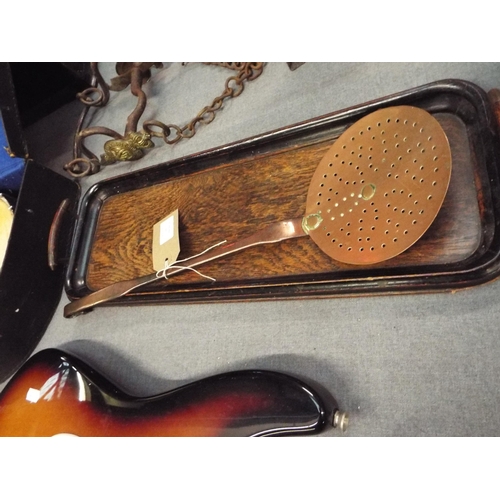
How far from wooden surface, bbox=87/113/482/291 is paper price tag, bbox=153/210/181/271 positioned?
2 cm

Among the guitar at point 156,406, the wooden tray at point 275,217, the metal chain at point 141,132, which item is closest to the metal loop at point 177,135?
the metal chain at point 141,132

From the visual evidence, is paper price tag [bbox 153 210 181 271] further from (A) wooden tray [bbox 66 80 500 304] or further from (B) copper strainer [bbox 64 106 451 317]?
(B) copper strainer [bbox 64 106 451 317]

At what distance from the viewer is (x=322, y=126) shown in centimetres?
68

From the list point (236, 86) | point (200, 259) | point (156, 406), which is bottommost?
point (156, 406)

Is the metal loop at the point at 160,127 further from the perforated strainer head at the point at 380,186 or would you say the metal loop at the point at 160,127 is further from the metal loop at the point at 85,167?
the perforated strainer head at the point at 380,186

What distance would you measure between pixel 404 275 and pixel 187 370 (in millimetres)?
384

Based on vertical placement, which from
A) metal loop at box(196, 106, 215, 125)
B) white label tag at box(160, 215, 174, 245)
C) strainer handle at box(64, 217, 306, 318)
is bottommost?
strainer handle at box(64, 217, 306, 318)

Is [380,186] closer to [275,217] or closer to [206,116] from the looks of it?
[275,217]

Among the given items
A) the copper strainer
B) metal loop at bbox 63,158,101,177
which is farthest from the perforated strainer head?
metal loop at bbox 63,158,101,177

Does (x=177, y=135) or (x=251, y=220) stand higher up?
(x=177, y=135)

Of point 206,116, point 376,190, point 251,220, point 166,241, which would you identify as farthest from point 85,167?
point 376,190

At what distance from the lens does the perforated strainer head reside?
21.0 inches

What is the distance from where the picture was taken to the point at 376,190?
573 mm

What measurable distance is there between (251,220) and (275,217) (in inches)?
1.7
